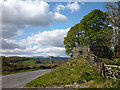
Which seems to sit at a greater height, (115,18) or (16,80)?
(115,18)

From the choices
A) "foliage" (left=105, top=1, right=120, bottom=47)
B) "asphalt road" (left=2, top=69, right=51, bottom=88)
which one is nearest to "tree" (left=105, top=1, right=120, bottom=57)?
"foliage" (left=105, top=1, right=120, bottom=47)

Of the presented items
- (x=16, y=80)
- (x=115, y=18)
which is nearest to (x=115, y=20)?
(x=115, y=18)

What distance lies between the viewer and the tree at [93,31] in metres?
24.8

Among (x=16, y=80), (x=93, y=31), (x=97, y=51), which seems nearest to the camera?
(x=16, y=80)

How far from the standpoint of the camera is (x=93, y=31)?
26.3m

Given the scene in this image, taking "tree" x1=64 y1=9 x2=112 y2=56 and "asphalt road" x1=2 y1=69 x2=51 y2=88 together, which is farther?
"tree" x1=64 y1=9 x2=112 y2=56

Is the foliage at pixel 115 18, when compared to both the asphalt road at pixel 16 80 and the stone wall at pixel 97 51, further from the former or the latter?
the asphalt road at pixel 16 80

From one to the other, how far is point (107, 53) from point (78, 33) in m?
9.31

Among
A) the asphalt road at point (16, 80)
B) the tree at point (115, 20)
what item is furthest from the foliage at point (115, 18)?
the asphalt road at point (16, 80)

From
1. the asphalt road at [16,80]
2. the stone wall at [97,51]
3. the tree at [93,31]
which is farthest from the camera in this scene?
the tree at [93,31]

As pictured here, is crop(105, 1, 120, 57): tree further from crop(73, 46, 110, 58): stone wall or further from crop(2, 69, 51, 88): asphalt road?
crop(2, 69, 51, 88): asphalt road

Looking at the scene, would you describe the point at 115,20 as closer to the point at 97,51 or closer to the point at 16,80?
the point at 97,51

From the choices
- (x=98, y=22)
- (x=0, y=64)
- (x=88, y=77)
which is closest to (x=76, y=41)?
(x=98, y=22)

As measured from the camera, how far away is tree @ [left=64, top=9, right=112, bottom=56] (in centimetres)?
2476
